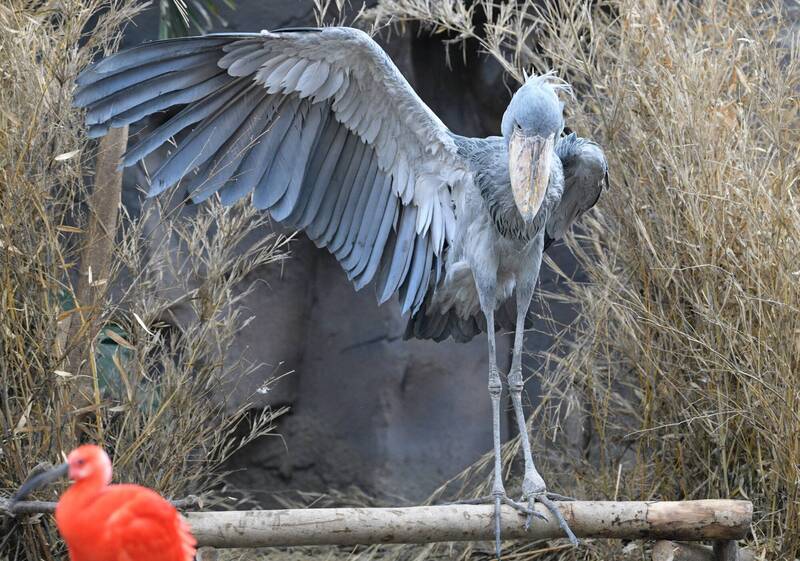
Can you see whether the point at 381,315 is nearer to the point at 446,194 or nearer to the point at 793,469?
the point at 446,194

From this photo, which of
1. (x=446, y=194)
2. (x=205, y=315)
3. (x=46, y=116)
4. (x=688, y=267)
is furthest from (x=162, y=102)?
(x=688, y=267)

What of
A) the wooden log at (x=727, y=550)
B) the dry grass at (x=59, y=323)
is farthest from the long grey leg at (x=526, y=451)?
the dry grass at (x=59, y=323)

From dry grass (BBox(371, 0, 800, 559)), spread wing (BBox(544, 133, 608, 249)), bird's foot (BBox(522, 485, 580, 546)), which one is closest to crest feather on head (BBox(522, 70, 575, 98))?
spread wing (BBox(544, 133, 608, 249))

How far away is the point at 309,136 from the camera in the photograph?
2975mm

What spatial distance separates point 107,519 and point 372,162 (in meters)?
1.47

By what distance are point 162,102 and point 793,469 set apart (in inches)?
77.8

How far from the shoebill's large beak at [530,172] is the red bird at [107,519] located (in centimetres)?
127

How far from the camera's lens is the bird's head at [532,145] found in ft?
8.93

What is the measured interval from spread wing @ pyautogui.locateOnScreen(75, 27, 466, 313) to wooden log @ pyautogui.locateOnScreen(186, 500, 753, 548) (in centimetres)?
79

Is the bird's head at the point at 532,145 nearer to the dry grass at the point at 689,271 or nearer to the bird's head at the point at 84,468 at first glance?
the dry grass at the point at 689,271

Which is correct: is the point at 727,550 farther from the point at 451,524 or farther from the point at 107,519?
the point at 107,519

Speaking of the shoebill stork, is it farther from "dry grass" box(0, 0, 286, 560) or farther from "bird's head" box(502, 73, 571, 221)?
"dry grass" box(0, 0, 286, 560)

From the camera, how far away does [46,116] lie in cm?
274

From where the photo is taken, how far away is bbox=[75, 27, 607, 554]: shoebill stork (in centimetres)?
272
